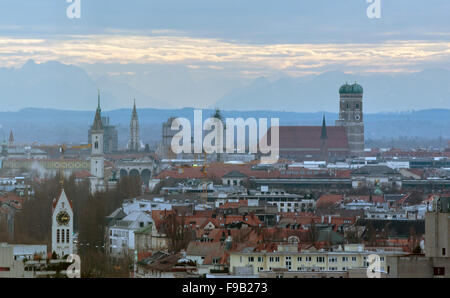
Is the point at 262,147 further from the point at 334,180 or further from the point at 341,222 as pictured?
the point at 341,222

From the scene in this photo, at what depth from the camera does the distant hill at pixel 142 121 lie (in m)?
133

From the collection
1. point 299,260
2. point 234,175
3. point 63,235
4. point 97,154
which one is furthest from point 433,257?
point 234,175

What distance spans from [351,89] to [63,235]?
328 ft

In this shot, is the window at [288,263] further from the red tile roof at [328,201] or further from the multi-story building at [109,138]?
the multi-story building at [109,138]

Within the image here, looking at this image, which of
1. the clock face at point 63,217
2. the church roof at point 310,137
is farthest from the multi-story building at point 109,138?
the clock face at point 63,217

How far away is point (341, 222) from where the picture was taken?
3778 cm

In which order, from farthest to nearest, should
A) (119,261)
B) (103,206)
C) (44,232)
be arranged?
(103,206)
(44,232)
(119,261)

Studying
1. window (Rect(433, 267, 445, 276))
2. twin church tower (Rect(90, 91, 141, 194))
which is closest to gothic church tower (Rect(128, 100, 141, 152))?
twin church tower (Rect(90, 91, 141, 194))

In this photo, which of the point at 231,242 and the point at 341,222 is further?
the point at 341,222

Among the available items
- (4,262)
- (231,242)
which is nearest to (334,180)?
(231,242)

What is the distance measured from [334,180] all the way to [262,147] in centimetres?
5124

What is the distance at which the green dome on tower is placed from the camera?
13038 cm

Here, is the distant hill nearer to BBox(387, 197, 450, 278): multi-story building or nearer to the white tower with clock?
the white tower with clock

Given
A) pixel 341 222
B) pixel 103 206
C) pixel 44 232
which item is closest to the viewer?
pixel 44 232
